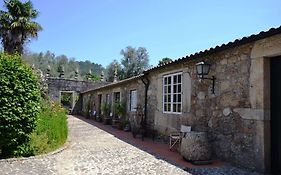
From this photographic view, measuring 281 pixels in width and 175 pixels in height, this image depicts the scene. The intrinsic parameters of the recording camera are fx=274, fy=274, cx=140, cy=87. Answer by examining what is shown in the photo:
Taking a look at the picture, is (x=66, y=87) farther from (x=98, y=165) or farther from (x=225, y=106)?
(x=225, y=106)

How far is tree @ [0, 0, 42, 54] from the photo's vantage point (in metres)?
18.9

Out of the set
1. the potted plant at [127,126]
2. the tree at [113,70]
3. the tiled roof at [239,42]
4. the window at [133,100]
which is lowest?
the potted plant at [127,126]

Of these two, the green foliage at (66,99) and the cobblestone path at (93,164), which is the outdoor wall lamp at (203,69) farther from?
the green foliage at (66,99)

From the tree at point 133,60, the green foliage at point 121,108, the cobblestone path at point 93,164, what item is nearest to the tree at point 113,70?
the tree at point 133,60

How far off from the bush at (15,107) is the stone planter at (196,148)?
4.03 meters

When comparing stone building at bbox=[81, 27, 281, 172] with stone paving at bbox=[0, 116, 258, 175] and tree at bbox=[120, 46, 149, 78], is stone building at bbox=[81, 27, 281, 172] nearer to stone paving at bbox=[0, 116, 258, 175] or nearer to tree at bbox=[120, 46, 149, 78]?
stone paving at bbox=[0, 116, 258, 175]

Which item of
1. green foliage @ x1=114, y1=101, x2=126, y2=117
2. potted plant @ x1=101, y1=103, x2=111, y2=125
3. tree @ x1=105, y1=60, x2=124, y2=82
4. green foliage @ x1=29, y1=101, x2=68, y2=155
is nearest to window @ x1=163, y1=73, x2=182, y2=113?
green foliage @ x1=29, y1=101, x2=68, y2=155

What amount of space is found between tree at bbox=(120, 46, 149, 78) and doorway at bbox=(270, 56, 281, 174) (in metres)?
33.9

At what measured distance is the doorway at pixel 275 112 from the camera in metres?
5.77

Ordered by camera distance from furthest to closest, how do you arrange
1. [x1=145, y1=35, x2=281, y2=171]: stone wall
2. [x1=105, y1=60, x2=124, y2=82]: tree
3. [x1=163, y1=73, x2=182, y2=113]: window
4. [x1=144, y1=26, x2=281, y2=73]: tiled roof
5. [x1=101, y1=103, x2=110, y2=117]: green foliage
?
[x1=105, y1=60, x2=124, y2=82]: tree → [x1=101, y1=103, x2=110, y2=117]: green foliage → [x1=163, y1=73, x2=182, y2=113]: window → [x1=145, y1=35, x2=281, y2=171]: stone wall → [x1=144, y1=26, x2=281, y2=73]: tiled roof

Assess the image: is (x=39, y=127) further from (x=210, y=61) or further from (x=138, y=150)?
(x=210, y=61)

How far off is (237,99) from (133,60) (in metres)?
34.1

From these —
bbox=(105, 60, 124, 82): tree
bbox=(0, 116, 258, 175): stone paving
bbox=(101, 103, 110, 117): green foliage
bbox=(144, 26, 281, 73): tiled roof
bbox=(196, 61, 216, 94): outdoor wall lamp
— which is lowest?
bbox=(0, 116, 258, 175): stone paving

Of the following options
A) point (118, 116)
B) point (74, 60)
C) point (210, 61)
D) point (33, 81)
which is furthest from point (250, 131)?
point (74, 60)
